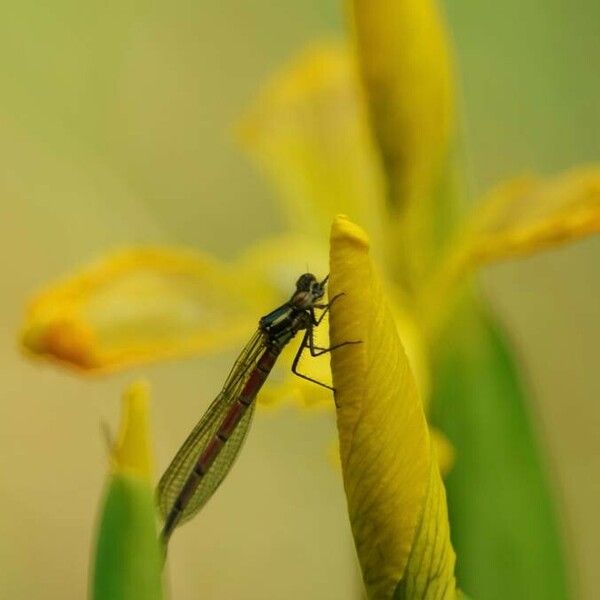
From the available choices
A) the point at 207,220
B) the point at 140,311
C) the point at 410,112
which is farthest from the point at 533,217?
the point at 207,220

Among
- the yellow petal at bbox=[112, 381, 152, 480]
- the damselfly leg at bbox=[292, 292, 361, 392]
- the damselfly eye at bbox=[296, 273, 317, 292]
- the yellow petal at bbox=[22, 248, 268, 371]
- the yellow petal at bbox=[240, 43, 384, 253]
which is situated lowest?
the yellow petal at bbox=[112, 381, 152, 480]

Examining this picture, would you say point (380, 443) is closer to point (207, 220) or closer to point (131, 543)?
point (131, 543)

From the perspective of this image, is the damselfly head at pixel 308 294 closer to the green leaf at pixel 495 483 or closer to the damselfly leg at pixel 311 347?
the damselfly leg at pixel 311 347

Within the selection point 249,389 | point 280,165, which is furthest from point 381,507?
point 280,165

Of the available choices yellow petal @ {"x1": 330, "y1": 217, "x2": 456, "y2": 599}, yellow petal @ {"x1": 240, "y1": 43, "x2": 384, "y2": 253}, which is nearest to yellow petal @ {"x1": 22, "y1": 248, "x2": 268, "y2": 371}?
yellow petal @ {"x1": 240, "y1": 43, "x2": 384, "y2": 253}

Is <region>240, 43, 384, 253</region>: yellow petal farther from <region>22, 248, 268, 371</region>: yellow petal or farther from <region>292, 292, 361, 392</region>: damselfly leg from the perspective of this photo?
<region>292, 292, 361, 392</region>: damselfly leg
